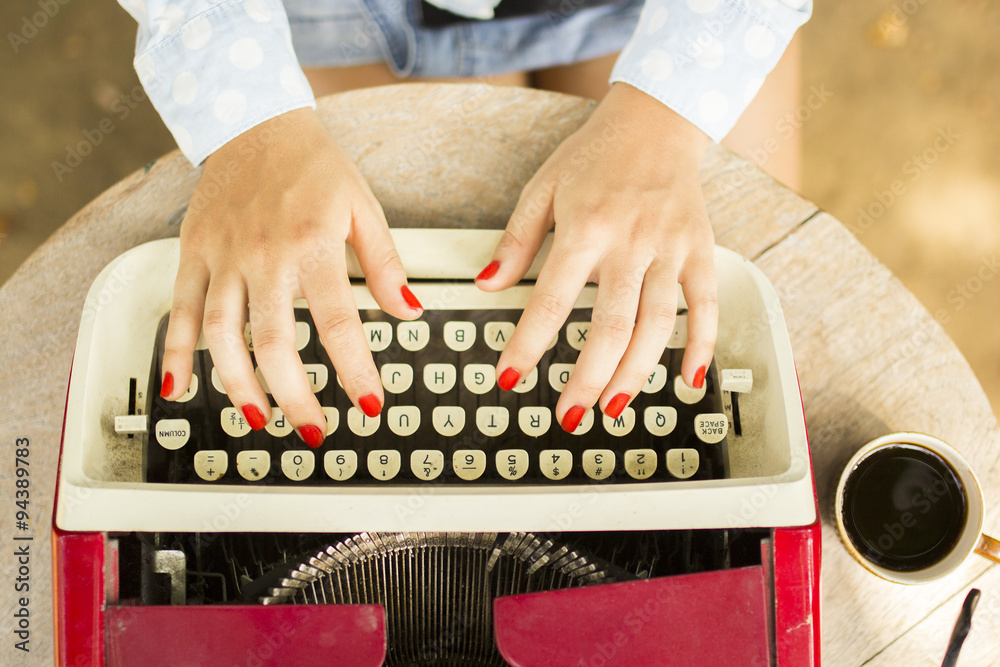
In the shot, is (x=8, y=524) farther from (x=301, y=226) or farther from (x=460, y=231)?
(x=460, y=231)

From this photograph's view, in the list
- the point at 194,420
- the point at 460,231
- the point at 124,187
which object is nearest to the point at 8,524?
the point at 194,420

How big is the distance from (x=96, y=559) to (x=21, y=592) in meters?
0.25

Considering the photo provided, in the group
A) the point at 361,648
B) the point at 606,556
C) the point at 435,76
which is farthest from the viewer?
the point at 435,76

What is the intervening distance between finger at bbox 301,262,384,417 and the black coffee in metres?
0.54

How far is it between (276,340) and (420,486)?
0.19 metres

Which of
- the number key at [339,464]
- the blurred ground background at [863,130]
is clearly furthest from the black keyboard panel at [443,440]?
the blurred ground background at [863,130]

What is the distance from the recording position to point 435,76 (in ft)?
2.90

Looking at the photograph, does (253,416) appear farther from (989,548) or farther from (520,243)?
(989,548)

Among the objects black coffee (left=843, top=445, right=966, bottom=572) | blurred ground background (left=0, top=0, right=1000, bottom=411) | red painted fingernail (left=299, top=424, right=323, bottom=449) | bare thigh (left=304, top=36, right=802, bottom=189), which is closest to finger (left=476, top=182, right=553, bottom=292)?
red painted fingernail (left=299, top=424, right=323, bottom=449)

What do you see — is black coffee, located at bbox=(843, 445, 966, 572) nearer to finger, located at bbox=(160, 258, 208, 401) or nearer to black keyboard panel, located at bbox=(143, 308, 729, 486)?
black keyboard panel, located at bbox=(143, 308, 729, 486)

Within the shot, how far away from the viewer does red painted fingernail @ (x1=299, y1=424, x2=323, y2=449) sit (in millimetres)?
619

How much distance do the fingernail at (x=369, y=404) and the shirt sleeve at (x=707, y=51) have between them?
1.37 feet

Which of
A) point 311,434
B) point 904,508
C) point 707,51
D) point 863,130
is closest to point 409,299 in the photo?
point 311,434

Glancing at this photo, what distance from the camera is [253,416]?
2.02ft
